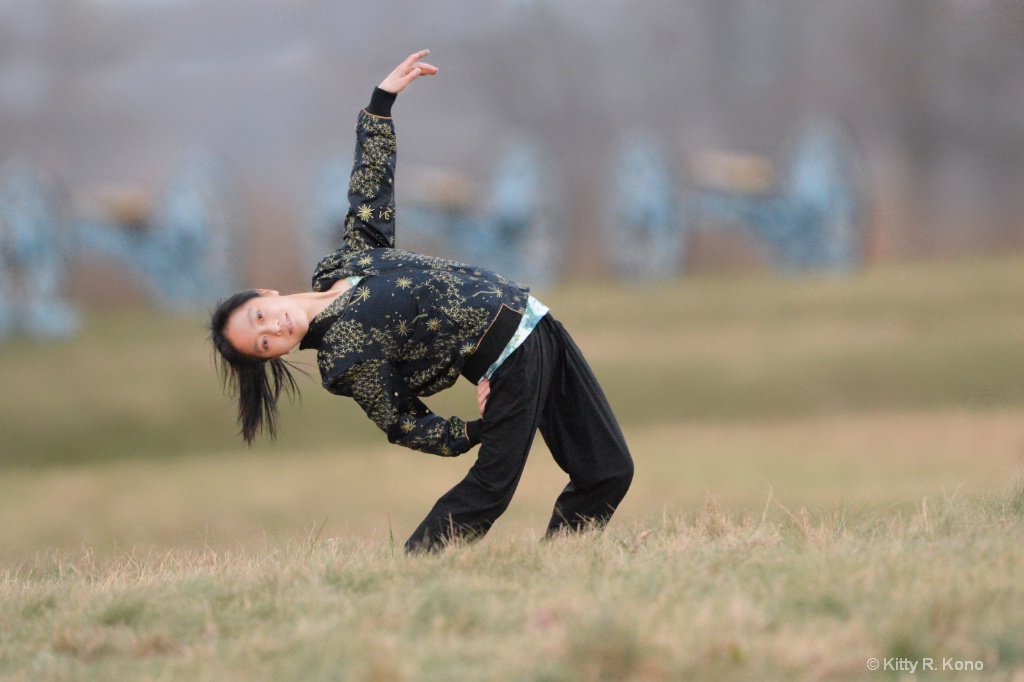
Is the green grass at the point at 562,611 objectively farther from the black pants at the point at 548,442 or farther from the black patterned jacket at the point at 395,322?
the black patterned jacket at the point at 395,322

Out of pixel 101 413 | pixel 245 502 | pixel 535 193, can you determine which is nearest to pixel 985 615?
pixel 245 502

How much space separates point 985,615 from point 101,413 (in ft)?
16.7

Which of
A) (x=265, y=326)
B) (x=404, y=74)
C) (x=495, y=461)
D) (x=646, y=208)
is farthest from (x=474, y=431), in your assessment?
(x=646, y=208)

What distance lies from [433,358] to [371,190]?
491mm

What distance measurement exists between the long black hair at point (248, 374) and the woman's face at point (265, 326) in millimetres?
20

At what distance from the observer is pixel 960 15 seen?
6309 millimetres

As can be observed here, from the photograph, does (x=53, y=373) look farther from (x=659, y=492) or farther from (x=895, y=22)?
(x=895, y=22)

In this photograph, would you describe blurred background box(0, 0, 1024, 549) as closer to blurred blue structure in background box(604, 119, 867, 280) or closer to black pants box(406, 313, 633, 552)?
blurred blue structure in background box(604, 119, 867, 280)

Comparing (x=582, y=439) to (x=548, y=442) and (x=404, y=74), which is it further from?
(x=404, y=74)

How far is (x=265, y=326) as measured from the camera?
2.72 meters

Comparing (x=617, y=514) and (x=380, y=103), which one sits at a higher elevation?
(x=380, y=103)

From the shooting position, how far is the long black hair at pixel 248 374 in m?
2.76

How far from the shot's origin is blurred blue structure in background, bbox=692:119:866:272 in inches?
244

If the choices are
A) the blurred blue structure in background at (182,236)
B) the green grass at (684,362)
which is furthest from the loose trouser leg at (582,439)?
the blurred blue structure in background at (182,236)
